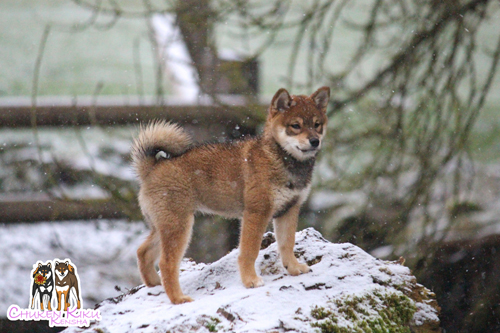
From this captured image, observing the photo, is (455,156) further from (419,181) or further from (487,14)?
(487,14)

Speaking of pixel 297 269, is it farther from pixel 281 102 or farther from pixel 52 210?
pixel 52 210

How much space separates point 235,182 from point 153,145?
66cm

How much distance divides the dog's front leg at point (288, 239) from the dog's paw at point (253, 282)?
275 millimetres

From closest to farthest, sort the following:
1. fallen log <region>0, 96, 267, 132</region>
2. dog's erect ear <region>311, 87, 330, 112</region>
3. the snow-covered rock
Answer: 1. the snow-covered rock
2. dog's erect ear <region>311, 87, 330, 112</region>
3. fallen log <region>0, 96, 267, 132</region>

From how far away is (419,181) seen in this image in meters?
5.12

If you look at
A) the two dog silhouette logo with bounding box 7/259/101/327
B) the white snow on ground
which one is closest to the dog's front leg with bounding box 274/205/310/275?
the two dog silhouette logo with bounding box 7/259/101/327

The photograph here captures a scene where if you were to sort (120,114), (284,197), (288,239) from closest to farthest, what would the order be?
(284,197) < (288,239) < (120,114)

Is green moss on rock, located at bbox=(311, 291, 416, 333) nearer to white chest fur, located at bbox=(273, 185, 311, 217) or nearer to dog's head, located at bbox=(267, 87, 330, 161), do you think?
white chest fur, located at bbox=(273, 185, 311, 217)

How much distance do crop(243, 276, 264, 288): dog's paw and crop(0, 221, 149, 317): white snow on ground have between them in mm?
2694

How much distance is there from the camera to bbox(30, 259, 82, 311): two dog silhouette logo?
3.02 meters

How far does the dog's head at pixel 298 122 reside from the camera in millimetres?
3406

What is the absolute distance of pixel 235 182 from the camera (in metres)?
3.54

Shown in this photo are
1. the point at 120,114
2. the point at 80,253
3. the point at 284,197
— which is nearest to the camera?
the point at 284,197

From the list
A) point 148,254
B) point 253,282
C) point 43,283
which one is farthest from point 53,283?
point 253,282
